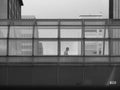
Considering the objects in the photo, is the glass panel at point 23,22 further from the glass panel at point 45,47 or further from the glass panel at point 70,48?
the glass panel at point 70,48

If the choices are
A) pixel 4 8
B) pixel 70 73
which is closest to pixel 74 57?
pixel 70 73

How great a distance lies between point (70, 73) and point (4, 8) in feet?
161

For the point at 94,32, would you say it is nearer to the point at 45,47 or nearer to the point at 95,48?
the point at 95,48

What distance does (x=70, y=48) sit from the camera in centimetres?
3031

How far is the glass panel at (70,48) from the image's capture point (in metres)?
30.3

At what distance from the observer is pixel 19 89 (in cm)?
2947

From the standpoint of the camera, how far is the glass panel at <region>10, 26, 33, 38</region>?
30.8 m

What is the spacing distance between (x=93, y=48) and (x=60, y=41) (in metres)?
2.55

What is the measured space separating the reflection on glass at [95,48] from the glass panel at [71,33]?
0.96 m

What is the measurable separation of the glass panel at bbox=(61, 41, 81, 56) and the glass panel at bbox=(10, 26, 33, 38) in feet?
8.71

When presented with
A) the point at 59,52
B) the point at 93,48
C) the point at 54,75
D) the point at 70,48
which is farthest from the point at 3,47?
the point at 93,48

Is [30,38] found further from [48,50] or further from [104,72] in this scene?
[104,72]

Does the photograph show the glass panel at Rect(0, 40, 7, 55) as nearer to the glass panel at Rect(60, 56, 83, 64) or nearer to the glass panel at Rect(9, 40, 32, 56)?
the glass panel at Rect(9, 40, 32, 56)

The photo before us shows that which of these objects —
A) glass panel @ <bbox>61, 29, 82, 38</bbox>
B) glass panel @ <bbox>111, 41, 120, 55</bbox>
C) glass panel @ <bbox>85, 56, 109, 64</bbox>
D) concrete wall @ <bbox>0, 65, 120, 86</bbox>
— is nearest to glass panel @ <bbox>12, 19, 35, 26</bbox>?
glass panel @ <bbox>61, 29, 82, 38</bbox>
